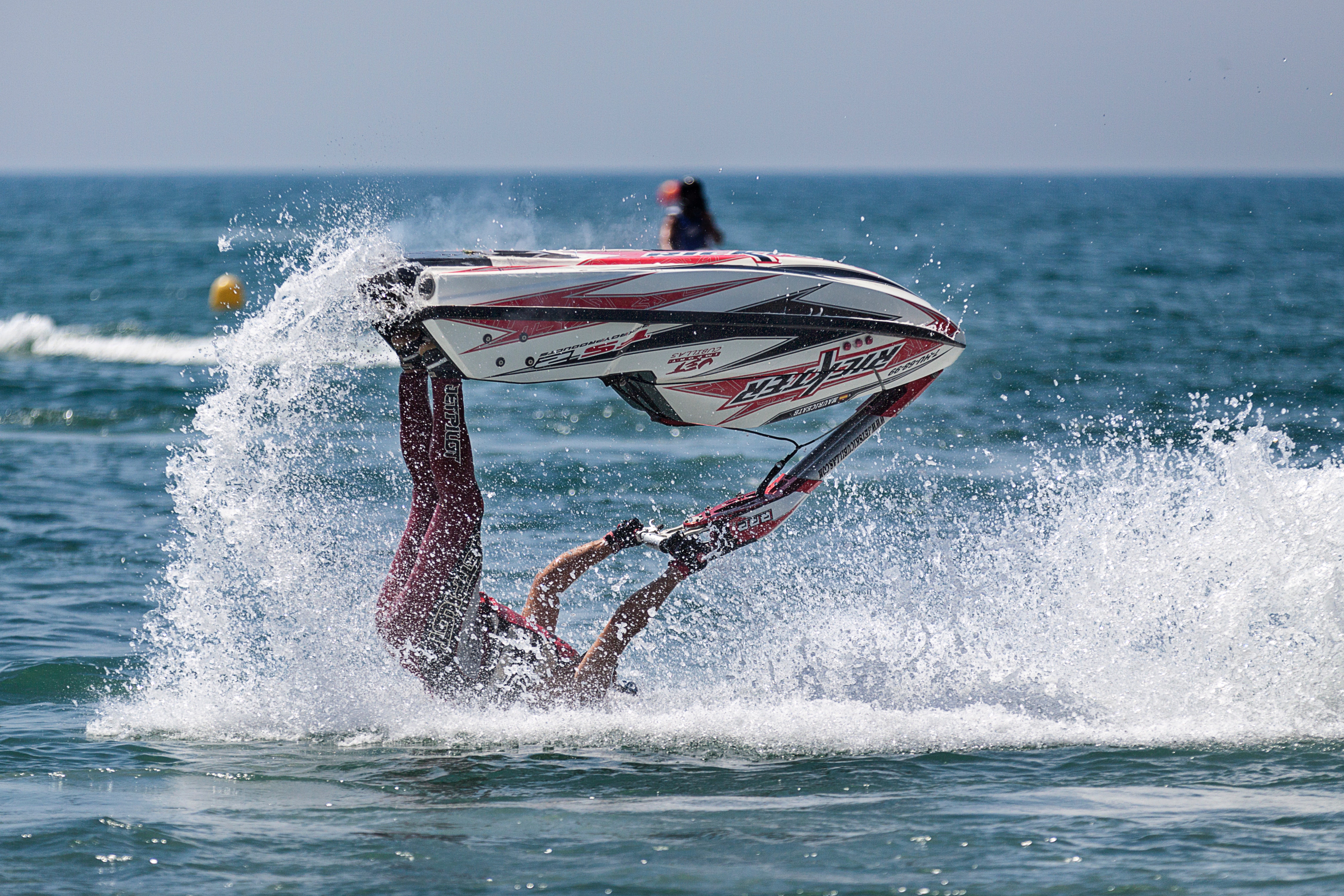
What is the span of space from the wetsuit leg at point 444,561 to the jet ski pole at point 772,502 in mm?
760

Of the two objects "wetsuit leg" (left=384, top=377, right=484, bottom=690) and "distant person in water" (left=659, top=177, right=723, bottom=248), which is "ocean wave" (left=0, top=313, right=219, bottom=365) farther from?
"wetsuit leg" (left=384, top=377, right=484, bottom=690)

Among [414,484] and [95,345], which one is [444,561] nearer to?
[414,484]

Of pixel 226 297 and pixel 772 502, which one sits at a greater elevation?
pixel 226 297

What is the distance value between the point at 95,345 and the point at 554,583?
19.0m

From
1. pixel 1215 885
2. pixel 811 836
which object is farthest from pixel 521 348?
pixel 1215 885

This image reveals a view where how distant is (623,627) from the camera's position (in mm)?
5594

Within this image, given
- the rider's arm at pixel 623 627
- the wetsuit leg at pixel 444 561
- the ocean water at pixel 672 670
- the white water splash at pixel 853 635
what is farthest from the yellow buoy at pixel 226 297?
the rider's arm at pixel 623 627

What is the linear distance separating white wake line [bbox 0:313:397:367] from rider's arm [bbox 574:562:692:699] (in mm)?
14358

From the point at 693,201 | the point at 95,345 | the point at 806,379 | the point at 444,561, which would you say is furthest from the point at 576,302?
the point at 95,345

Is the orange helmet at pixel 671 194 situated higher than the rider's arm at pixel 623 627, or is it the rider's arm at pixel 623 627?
the orange helmet at pixel 671 194

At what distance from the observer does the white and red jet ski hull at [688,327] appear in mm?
5215

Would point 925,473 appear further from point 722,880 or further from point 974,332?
point 974,332

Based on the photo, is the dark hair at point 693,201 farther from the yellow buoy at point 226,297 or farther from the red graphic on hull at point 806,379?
the yellow buoy at point 226,297

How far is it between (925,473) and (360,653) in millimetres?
5724
